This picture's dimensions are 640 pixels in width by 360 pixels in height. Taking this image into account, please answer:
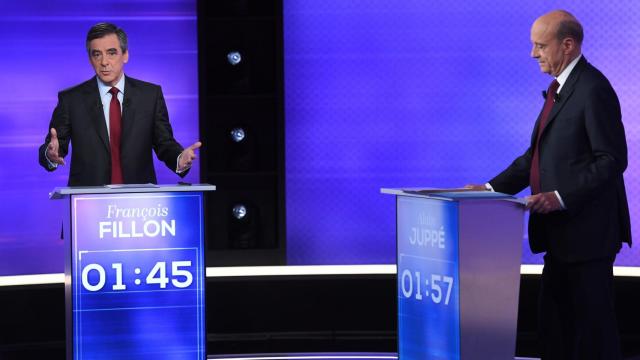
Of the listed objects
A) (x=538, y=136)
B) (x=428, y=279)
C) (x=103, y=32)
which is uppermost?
(x=103, y=32)

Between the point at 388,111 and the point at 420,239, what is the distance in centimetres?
219

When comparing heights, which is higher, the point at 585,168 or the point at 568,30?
the point at 568,30

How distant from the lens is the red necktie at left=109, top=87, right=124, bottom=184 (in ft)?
13.9

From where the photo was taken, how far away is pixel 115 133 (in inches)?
167

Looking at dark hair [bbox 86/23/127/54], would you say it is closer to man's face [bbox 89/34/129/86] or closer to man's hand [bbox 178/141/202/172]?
man's face [bbox 89/34/129/86]

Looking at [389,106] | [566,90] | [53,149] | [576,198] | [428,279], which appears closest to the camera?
[428,279]

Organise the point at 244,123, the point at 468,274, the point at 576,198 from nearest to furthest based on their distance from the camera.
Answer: the point at 468,274
the point at 576,198
the point at 244,123

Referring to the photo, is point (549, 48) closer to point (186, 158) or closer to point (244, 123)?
point (186, 158)

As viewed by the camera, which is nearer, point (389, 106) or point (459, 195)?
point (459, 195)

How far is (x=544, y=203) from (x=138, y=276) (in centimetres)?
151

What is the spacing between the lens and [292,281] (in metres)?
5.23

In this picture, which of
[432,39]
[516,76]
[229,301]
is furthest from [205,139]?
[516,76]

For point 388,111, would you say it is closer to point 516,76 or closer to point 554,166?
point 516,76

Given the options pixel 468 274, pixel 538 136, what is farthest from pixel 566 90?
pixel 468 274
